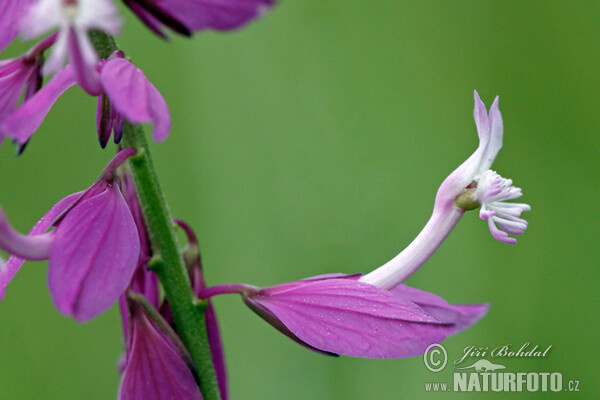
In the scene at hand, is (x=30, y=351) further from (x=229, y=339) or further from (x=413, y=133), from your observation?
(x=413, y=133)

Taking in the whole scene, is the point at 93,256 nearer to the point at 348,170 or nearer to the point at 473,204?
the point at 473,204

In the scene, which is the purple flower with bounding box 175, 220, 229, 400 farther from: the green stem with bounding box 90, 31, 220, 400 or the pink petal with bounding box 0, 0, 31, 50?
the pink petal with bounding box 0, 0, 31, 50

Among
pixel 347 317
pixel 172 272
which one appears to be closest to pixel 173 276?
pixel 172 272

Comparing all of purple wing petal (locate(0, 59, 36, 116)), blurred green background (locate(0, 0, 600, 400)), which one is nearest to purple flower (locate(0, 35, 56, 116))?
purple wing petal (locate(0, 59, 36, 116))

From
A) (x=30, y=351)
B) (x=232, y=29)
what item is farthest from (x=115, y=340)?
(x=232, y=29)

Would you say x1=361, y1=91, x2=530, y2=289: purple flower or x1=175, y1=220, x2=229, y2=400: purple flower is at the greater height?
x1=361, y1=91, x2=530, y2=289: purple flower
